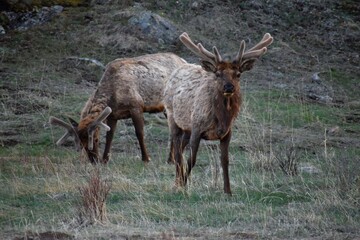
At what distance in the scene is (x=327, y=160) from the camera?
15344 millimetres

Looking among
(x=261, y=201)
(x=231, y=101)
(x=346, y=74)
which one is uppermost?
(x=231, y=101)

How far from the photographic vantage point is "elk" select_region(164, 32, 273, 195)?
519 inches

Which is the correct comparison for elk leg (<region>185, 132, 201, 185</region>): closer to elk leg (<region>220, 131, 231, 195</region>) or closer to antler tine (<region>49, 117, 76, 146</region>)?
elk leg (<region>220, 131, 231, 195</region>)

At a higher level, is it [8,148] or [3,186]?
[3,186]

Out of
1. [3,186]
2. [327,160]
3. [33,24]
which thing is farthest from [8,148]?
[33,24]

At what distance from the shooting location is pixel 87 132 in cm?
1705

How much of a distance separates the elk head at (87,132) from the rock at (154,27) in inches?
326

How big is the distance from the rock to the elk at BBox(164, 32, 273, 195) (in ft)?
34.3

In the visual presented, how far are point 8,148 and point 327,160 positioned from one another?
6.40m

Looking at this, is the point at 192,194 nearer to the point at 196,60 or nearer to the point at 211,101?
the point at 211,101

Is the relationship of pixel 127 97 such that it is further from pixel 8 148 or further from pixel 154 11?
pixel 154 11

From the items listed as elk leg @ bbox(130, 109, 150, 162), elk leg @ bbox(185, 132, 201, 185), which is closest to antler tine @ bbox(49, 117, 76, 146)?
elk leg @ bbox(130, 109, 150, 162)

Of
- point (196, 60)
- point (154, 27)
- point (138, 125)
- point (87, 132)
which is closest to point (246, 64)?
point (87, 132)

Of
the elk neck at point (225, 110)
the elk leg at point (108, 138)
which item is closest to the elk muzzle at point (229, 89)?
the elk neck at point (225, 110)
